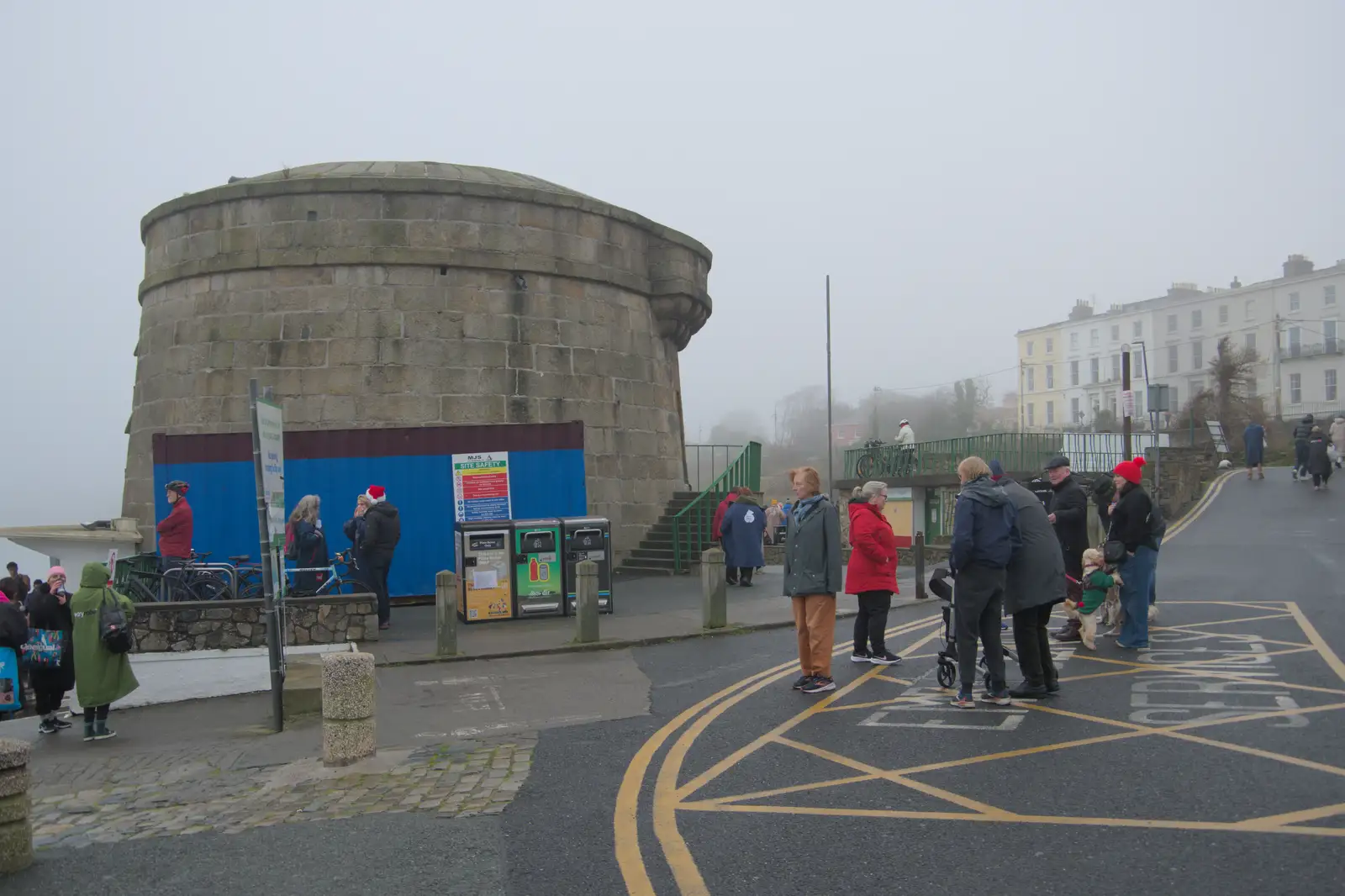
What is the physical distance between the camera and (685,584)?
17891 mm

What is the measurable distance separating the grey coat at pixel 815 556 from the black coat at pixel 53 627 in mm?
6568

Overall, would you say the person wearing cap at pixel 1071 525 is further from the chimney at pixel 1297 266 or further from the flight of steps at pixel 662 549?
the chimney at pixel 1297 266

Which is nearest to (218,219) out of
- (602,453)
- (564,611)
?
(602,453)

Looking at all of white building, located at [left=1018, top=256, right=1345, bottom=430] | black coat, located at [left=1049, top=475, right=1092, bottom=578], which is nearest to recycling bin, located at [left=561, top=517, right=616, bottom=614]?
black coat, located at [left=1049, top=475, right=1092, bottom=578]

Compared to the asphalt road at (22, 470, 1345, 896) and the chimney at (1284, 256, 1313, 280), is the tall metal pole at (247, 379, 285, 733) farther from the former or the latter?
the chimney at (1284, 256, 1313, 280)

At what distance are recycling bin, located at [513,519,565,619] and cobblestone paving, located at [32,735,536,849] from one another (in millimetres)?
6715

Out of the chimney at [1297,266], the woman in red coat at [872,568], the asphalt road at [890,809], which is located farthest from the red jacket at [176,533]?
the chimney at [1297,266]

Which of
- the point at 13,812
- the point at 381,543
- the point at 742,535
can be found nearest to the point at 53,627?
the point at 381,543

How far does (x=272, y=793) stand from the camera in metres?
6.71

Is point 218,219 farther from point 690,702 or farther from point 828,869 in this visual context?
point 828,869

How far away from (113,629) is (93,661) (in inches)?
13.0

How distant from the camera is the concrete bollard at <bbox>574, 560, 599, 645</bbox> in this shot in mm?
12016

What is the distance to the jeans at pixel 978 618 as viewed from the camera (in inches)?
311

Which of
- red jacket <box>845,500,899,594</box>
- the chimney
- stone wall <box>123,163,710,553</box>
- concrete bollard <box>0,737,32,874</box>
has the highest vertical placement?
the chimney
